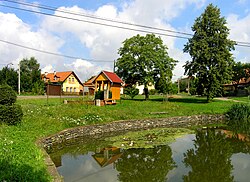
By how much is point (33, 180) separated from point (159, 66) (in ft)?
98.1

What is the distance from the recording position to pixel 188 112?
1136 inches

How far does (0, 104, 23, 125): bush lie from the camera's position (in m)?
13.6

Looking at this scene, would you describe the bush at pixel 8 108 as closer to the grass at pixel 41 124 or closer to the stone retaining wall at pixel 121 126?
the grass at pixel 41 124

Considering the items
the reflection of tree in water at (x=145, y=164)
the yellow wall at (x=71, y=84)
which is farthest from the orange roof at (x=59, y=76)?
the reflection of tree in water at (x=145, y=164)

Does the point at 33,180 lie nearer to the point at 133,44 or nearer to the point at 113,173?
the point at 113,173

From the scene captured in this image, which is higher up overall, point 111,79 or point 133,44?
point 133,44

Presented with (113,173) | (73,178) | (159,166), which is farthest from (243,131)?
(73,178)

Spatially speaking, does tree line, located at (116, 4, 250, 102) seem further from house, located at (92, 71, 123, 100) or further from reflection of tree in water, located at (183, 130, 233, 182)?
reflection of tree in water, located at (183, 130, 233, 182)

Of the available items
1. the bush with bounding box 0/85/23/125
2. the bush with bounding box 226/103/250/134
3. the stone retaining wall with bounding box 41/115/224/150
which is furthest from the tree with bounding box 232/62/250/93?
the bush with bounding box 0/85/23/125

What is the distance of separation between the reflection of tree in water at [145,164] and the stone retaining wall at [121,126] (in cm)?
423

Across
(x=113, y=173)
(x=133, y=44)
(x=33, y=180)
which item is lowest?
(x=113, y=173)

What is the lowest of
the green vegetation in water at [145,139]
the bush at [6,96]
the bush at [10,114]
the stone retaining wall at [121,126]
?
the green vegetation in water at [145,139]

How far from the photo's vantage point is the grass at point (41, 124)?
7242 millimetres

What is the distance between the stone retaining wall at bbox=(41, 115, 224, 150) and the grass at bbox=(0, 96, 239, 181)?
65 cm
